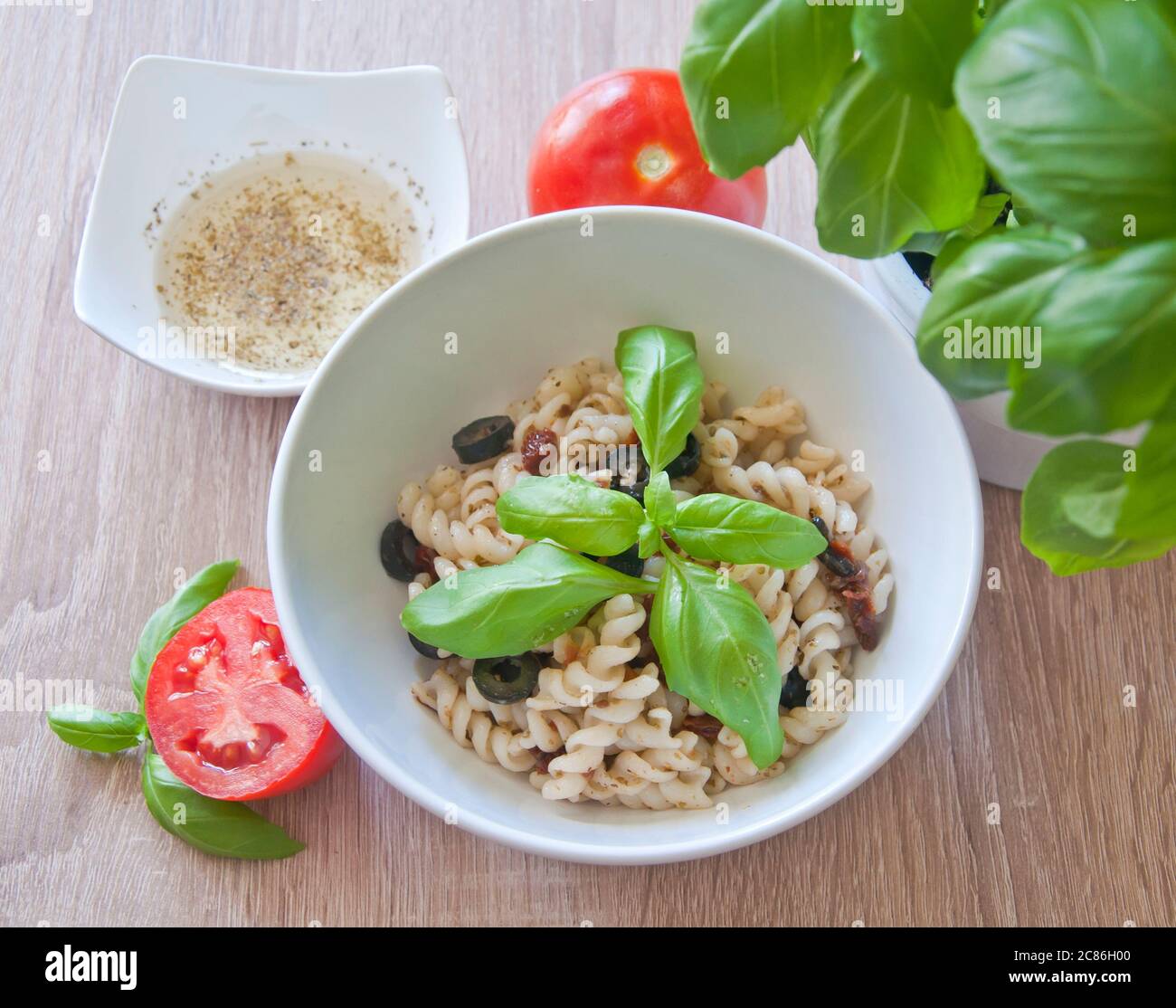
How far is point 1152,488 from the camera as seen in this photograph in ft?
3.09

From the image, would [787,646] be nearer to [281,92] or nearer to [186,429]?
[186,429]

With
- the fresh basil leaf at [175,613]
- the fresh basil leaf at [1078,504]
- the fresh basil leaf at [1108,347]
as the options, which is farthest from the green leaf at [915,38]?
the fresh basil leaf at [175,613]

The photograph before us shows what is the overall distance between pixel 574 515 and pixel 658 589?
148mm

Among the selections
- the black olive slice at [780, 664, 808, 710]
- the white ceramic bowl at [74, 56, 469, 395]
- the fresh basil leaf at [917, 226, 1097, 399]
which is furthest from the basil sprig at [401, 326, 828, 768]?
the white ceramic bowl at [74, 56, 469, 395]

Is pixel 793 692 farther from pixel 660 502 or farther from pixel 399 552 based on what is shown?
pixel 399 552

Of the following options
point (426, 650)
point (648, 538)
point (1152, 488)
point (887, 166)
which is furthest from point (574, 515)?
point (1152, 488)

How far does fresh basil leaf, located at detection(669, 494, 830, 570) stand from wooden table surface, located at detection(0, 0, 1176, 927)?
0.51 m

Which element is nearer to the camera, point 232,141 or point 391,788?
point 391,788

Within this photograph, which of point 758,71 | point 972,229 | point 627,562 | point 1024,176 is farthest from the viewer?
point 627,562

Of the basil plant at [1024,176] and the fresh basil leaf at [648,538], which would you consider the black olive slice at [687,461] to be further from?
the basil plant at [1024,176]

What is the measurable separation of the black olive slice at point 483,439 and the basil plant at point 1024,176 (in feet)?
1.97

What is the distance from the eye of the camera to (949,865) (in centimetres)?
159

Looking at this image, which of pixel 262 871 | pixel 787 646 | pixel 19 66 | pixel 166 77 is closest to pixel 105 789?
pixel 262 871

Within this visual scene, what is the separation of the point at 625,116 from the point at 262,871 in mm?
1316
